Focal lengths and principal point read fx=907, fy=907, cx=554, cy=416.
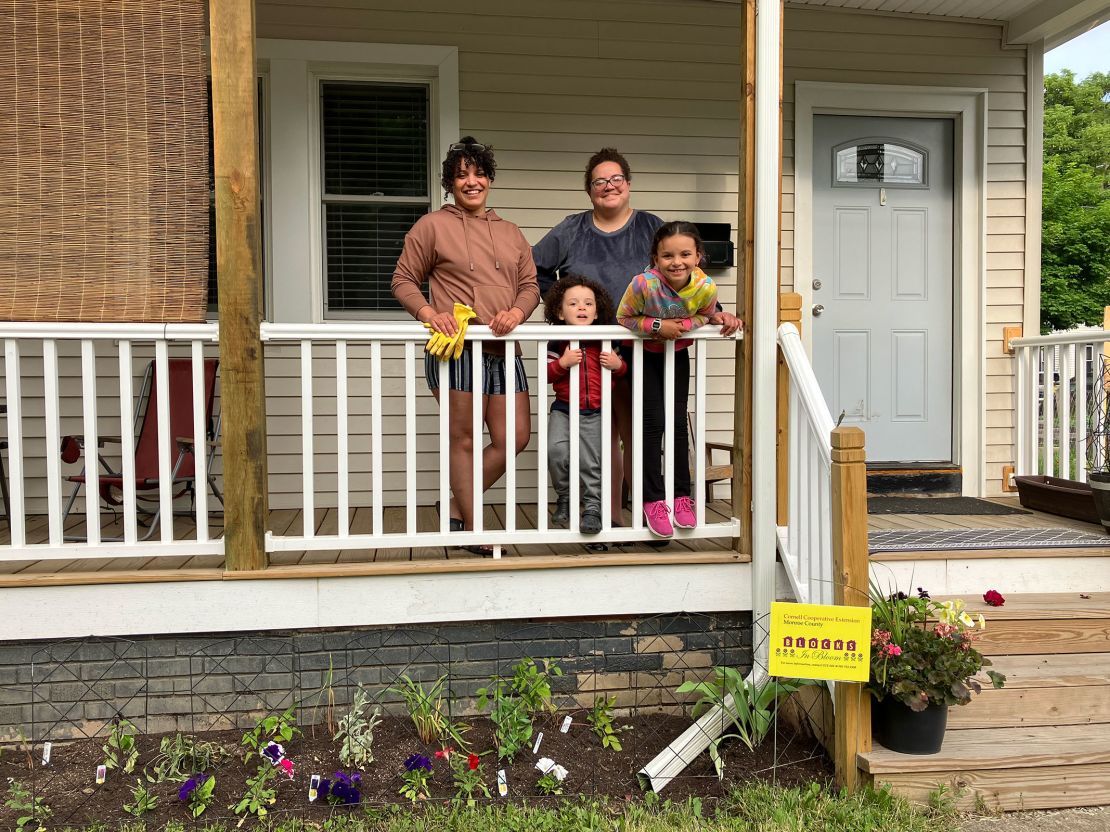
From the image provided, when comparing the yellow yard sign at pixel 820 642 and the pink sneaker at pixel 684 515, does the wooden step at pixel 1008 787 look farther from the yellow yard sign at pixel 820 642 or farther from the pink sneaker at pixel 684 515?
the pink sneaker at pixel 684 515

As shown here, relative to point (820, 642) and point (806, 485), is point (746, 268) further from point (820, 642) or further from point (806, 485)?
point (820, 642)

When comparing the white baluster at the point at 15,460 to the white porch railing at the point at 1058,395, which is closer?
the white baluster at the point at 15,460

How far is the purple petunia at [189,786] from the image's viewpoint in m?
2.56

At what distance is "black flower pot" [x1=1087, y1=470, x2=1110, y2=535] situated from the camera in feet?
12.1

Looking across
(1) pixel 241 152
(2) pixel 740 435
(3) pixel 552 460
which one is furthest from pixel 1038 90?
(1) pixel 241 152

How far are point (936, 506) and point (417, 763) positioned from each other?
306 centimetres

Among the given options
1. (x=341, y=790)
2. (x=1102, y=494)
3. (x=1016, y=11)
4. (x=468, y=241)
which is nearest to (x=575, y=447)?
(x=468, y=241)


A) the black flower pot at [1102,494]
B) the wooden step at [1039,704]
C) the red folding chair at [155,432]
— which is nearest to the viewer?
the wooden step at [1039,704]

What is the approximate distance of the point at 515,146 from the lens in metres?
4.60

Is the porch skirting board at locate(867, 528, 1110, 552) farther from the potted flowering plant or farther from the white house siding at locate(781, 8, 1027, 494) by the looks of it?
the white house siding at locate(781, 8, 1027, 494)

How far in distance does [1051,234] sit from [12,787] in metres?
25.0

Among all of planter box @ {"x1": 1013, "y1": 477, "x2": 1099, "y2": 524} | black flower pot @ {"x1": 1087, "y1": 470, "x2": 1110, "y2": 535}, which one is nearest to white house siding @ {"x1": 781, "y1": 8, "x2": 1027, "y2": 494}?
planter box @ {"x1": 1013, "y1": 477, "x2": 1099, "y2": 524}

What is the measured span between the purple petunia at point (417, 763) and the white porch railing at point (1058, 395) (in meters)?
3.42

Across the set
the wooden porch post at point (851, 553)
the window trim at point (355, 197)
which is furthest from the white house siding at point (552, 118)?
the wooden porch post at point (851, 553)
